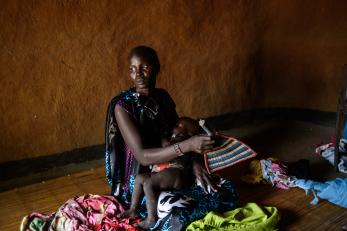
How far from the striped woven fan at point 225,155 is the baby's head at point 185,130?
169 millimetres

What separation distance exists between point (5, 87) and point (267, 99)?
3415 millimetres

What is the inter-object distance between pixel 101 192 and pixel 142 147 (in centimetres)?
94

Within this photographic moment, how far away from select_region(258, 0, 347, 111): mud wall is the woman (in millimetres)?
2660

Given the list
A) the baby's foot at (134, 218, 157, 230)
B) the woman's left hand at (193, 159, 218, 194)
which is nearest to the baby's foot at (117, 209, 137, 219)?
the baby's foot at (134, 218, 157, 230)

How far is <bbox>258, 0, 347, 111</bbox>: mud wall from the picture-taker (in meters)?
4.09

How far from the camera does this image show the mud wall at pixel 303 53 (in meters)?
4.09

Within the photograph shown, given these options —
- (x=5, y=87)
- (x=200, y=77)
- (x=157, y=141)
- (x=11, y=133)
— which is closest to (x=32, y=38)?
(x=5, y=87)

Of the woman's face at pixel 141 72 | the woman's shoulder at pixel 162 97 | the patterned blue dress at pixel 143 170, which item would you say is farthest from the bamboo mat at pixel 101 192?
the woman's face at pixel 141 72

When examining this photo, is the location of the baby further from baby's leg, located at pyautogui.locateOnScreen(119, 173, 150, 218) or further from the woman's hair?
the woman's hair

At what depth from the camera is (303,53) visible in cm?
441

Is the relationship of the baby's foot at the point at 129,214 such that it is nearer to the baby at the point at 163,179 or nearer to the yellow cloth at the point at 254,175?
the baby at the point at 163,179

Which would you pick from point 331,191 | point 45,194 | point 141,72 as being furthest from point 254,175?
point 45,194

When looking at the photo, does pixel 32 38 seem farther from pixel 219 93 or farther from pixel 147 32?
pixel 219 93

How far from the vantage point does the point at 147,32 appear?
140 inches
